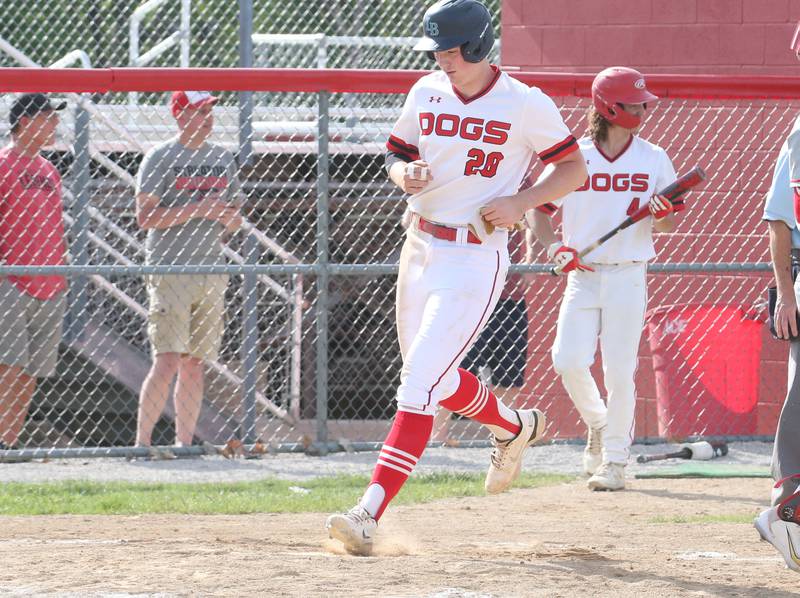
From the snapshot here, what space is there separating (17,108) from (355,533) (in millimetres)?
4221

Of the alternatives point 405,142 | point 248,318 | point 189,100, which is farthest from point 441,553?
point 189,100

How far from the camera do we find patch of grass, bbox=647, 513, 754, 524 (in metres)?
5.80

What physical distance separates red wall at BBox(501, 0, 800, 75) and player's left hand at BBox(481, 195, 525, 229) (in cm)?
451

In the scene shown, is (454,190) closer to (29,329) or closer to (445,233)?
(445,233)

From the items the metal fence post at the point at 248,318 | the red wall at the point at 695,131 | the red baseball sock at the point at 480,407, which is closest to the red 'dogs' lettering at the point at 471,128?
the red baseball sock at the point at 480,407

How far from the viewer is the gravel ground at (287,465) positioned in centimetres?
720

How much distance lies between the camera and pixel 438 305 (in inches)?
189

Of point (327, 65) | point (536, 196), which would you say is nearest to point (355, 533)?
point (536, 196)

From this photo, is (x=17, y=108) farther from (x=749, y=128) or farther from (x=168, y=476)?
(x=749, y=128)

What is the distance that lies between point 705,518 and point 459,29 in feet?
8.27

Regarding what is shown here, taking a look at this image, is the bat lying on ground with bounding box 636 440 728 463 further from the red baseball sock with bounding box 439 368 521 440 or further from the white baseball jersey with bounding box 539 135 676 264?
the red baseball sock with bounding box 439 368 521 440

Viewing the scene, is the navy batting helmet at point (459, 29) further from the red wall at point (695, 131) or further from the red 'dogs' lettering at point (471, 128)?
the red wall at point (695, 131)

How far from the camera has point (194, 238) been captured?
25.5ft

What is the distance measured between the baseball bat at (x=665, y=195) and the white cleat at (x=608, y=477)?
102 centimetres
